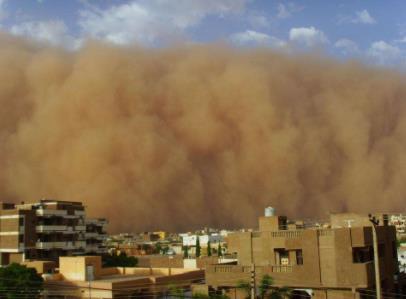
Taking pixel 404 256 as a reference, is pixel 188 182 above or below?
above

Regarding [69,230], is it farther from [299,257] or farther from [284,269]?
[284,269]

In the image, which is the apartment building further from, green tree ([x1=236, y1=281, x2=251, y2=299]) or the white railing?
the white railing

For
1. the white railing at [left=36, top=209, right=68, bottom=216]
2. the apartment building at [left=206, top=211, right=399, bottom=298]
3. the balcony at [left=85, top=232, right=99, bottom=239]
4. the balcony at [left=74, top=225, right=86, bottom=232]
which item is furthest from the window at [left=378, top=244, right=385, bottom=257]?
the balcony at [left=85, top=232, right=99, bottom=239]

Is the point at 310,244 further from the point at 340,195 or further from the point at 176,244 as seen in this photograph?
the point at 176,244

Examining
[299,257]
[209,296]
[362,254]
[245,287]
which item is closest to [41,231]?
[209,296]

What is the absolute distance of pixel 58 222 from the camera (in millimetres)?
25531

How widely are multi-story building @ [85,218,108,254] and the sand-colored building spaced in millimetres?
7935

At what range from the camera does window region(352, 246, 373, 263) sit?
467 inches

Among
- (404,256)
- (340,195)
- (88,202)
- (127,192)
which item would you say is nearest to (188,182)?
(127,192)

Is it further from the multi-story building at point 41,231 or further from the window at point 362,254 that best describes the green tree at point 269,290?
the multi-story building at point 41,231

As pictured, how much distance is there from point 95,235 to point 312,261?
18.9 m

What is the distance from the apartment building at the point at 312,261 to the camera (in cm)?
1148

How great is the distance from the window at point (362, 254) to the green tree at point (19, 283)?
8784 mm

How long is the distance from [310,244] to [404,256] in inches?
606
